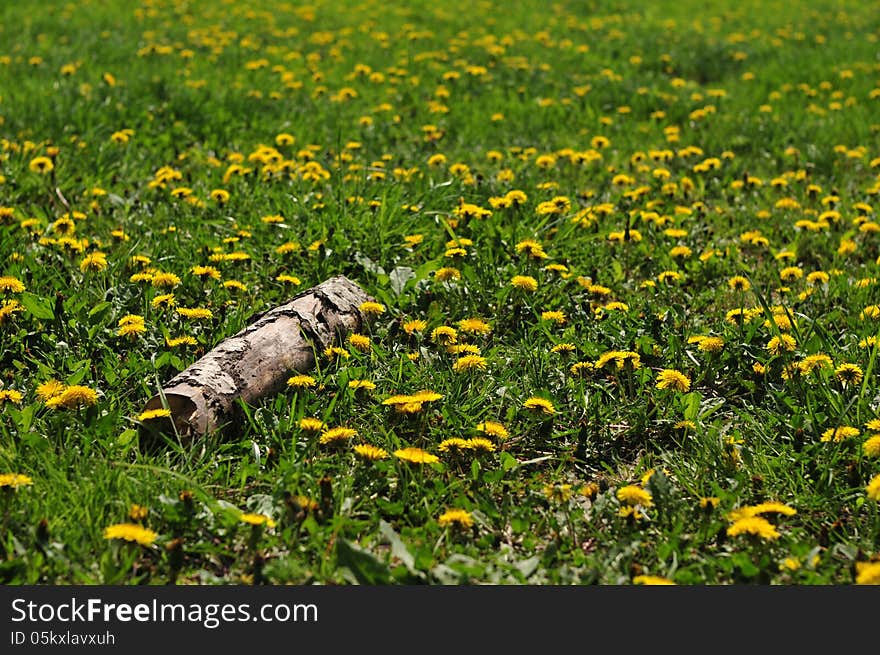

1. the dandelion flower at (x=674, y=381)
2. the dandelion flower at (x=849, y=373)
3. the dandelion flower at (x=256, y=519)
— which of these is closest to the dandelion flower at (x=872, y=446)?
the dandelion flower at (x=849, y=373)

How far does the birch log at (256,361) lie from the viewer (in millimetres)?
2982

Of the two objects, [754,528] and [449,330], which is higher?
[449,330]

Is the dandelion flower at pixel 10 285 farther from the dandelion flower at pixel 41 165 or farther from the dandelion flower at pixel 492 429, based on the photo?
the dandelion flower at pixel 492 429

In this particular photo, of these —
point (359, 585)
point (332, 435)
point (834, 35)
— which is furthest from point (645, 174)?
point (834, 35)

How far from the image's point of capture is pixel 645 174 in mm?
6133

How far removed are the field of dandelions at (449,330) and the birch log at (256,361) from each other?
0.06 m

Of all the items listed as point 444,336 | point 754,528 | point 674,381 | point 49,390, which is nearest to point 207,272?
point 49,390

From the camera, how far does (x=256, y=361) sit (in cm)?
324

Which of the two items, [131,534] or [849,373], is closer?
[131,534]

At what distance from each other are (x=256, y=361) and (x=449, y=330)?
0.78m

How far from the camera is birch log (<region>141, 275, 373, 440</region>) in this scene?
117 inches

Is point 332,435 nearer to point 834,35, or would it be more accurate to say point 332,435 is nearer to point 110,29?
point 110,29

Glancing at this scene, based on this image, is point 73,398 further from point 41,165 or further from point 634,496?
point 41,165

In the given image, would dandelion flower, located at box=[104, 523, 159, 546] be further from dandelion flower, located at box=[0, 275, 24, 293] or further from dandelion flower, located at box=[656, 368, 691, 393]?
dandelion flower, located at box=[656, 368, 691, 393]
